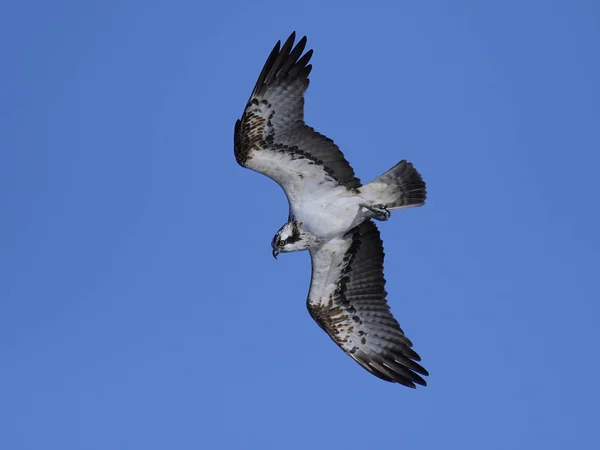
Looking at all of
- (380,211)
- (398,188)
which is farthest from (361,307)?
(398,188)

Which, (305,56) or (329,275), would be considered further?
(329,275)

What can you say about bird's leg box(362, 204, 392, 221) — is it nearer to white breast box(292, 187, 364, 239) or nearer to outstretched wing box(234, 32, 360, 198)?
white breast box(292, 187, 364, 239)

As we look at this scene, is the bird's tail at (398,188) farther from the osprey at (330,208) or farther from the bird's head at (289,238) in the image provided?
the bird's head at (289,238)

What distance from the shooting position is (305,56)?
11141mm

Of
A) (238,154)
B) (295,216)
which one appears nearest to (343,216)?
(295,216)

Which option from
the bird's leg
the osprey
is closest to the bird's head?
the osprey

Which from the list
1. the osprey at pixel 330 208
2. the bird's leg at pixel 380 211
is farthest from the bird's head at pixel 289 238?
the bird's leg at pixel 380 211

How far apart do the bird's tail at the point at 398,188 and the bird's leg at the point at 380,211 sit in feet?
0.22

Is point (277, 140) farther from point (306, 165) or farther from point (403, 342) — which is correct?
point (403, 342)

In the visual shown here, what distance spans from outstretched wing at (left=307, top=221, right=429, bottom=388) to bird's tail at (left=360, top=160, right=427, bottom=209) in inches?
21.9

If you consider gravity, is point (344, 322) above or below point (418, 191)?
below

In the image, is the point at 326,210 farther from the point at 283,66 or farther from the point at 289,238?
the point at 283,66

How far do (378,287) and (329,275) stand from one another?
0.62 metres

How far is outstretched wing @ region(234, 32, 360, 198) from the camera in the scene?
1105 cm
